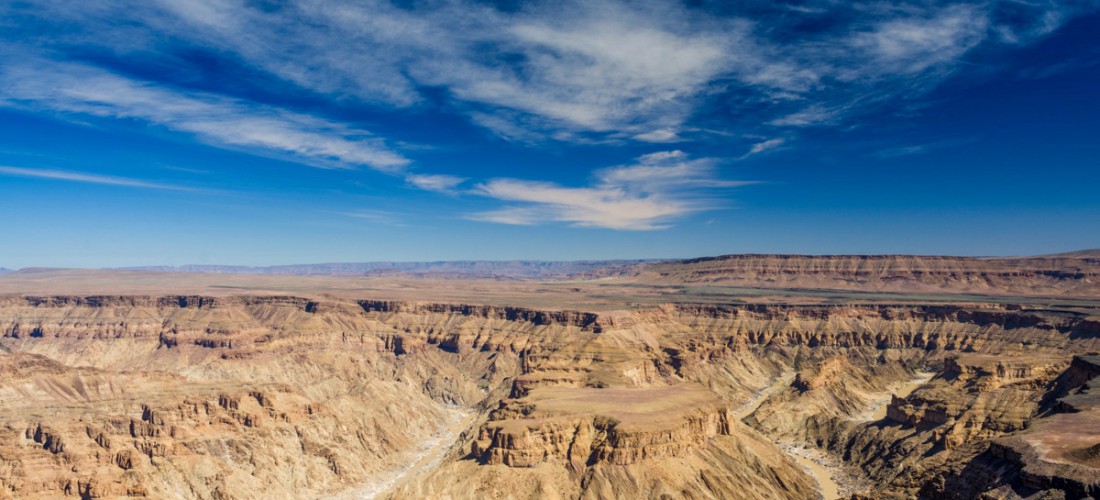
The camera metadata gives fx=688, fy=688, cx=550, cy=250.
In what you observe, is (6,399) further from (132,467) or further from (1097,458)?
(1097,458)

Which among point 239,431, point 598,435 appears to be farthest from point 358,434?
point 598,435

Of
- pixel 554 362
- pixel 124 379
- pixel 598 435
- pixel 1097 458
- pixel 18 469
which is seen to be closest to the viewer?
pixel 1097 458

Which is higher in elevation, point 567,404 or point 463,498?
point 567,404

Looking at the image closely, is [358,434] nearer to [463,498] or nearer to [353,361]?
[463,498]

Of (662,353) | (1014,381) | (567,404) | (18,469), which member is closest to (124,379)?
(18,469)

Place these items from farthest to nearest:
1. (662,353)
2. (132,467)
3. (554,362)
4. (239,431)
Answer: (662,353), (554,362), (239,431), (132,467)

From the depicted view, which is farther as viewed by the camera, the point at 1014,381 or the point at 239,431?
the point at 1014,381

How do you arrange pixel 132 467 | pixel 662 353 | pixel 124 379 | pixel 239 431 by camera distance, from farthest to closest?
pixel 662 353 → pixel 124 379 → pixel 239 431 → pixel 132 467

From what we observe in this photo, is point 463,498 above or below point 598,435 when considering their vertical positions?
below

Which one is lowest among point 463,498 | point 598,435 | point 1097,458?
point 463,498
